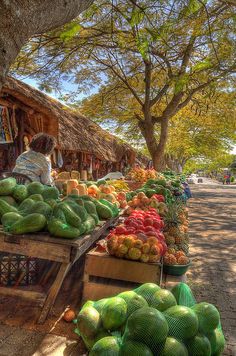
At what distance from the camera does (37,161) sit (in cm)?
491

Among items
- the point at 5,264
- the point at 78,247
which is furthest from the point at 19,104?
the point at 78,247

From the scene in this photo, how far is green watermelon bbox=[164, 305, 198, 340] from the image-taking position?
2088mm

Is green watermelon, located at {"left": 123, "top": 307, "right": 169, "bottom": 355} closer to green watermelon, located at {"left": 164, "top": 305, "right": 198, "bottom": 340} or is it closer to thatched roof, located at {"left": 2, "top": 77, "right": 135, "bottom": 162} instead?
green watermelon, located at {"left": 164, "top": 305, "right": 198, "bottom": 340}

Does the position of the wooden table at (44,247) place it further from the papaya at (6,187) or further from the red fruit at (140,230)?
the red fruit at (140,230)

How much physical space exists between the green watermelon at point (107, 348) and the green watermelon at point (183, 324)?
0.37 meters

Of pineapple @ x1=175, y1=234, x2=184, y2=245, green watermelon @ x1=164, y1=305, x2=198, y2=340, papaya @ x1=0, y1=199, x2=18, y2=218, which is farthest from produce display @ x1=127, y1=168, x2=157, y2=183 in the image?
green watermelon @ x1=164, y1=305, x2=198, y2=340

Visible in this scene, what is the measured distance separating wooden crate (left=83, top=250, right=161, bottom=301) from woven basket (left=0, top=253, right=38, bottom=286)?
74 centimetres

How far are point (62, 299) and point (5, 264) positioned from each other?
744 mm

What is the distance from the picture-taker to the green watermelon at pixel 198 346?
206 centimetres

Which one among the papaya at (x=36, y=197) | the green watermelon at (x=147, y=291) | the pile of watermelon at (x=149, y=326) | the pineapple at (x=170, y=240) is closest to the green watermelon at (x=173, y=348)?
the pile of watermelon at (x=149, y=326)

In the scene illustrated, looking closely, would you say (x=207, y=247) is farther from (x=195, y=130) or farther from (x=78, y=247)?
(x=195, y=130)

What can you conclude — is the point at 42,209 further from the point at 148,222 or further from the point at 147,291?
the point at 148,222

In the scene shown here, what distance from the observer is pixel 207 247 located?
23.4 feet

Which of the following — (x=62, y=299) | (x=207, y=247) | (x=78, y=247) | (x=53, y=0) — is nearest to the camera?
(x=53, y=0)
